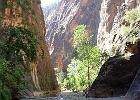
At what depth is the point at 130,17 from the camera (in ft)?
151

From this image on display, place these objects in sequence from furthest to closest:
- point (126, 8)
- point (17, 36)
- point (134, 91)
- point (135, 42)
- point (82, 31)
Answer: point (126, 8), point (82, 31), point (135, 42), point (17, 36), point (134, 91)

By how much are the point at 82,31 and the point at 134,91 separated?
4623 cm

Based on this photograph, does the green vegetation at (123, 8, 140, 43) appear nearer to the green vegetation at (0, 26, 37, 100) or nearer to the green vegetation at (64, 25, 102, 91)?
the green vegetation at (64, 25, 102, 91)

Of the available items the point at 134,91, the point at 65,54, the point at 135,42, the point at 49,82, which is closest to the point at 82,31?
the point at 49,82

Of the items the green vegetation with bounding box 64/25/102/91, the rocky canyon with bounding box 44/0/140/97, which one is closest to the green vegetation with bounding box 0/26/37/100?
the rocky canyon with bounding box 44/0/140/97

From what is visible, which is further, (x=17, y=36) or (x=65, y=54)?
(x=65, y=54)

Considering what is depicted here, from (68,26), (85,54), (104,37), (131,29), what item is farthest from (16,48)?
(68,26)

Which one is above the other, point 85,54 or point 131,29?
point 131,29

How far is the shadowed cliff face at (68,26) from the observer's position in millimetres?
129000

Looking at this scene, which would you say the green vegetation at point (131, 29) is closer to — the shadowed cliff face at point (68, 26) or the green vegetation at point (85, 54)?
the green vegetation at point (85, 54)

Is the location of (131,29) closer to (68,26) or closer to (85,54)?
(85,54)

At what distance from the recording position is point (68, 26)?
135 metres

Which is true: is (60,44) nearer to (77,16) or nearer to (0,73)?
(77,16)

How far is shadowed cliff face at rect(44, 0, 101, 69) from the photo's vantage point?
423ft
